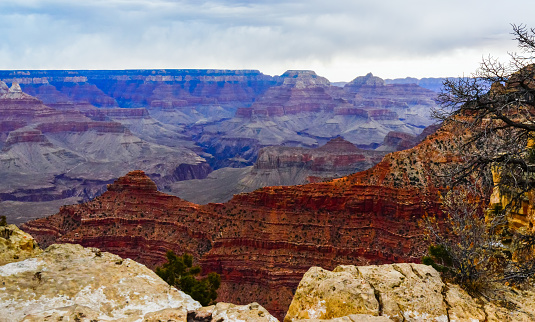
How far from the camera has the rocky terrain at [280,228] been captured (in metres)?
48.0

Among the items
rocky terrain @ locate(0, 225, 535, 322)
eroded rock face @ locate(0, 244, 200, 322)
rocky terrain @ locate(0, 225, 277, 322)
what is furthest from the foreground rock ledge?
eroded rock face @ locate(0, 244, 200, 322)

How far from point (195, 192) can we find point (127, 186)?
8649cm

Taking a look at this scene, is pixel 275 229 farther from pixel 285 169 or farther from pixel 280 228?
pixel 285 169

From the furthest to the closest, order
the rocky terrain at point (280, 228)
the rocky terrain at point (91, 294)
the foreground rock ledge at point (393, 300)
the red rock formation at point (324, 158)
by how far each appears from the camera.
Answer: the red rock formation at point (324, 158) < the rocky terrain at point (280, 228) < the rocky terrain at point (91, 294) < the foreground rock ledge at point (393, 300)

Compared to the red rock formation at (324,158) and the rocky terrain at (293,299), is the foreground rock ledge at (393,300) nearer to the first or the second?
the rocky terrain at (293,299)

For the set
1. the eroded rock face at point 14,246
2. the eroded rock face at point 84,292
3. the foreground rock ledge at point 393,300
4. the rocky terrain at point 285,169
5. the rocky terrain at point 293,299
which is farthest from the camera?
the rocky terrain at point 285,169

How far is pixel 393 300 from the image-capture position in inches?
445

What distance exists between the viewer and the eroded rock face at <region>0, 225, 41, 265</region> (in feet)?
53.8

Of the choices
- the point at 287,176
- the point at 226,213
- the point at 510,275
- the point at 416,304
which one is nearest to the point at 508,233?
the point at 510,275

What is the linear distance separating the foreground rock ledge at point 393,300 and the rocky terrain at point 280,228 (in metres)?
34.1

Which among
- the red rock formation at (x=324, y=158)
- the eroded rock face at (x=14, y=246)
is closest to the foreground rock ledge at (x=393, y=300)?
the eroded rock face at (x=14, y=246)

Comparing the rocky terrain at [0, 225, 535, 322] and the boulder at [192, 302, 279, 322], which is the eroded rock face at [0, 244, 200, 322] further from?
the boulder at [192, 302, 279, 322]

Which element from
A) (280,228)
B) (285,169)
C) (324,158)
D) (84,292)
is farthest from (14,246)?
(285,169)

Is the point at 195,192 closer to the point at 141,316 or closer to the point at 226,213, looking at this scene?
the point at 226,213
